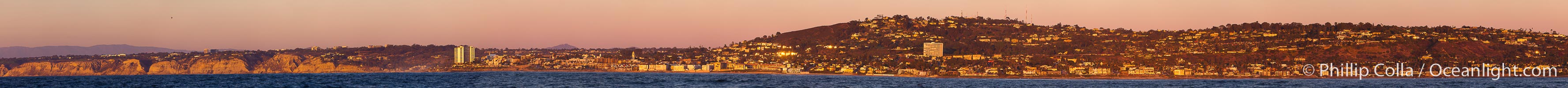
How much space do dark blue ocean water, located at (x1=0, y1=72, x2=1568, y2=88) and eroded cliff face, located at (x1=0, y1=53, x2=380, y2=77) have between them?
2.29 metres

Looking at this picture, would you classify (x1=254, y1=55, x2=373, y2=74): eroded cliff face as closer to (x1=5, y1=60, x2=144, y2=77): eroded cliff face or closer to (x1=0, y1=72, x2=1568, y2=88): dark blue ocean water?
(x1=0, y1=72, x2=1568, y2=88): dark blue ocean water

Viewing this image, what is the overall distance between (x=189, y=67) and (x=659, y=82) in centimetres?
5271

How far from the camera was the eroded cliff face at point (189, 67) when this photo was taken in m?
130

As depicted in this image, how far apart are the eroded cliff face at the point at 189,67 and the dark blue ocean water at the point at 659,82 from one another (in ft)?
7.50

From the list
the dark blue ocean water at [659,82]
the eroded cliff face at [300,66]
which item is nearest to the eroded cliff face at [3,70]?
the dark blue ocean water at [659,82]

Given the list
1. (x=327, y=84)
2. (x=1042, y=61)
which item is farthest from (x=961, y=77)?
(x=327, y=84)

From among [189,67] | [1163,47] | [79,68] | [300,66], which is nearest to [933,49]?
[1163,47]

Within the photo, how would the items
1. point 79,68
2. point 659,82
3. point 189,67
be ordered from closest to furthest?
point 659,82 → point 79,68 → point 189,67

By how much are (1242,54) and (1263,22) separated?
9468 mm

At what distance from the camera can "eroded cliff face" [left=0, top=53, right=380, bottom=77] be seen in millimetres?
129500

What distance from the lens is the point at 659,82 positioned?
10350 cm

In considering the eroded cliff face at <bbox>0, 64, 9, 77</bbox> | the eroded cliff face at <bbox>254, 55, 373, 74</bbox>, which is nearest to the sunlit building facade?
the eroded cliff face at <bbox>254, 55, 373, 74</bbox>

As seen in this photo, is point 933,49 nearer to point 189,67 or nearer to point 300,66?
point 300,66

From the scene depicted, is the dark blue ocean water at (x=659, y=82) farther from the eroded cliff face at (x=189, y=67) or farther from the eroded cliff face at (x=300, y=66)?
the eroded cliff face at (x=300, y=66)
